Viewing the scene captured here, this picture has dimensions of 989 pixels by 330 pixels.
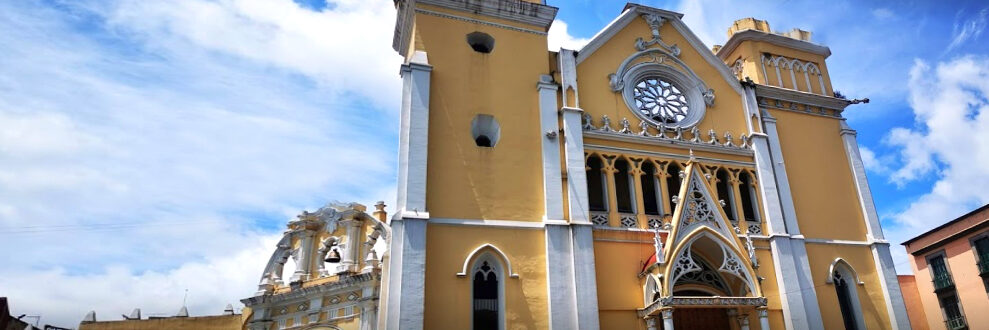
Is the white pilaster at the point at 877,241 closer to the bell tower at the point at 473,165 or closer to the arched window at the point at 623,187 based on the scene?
the arched window at the point at 623,187

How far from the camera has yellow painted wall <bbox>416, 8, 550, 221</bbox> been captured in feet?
55.2

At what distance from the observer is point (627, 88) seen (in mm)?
20234

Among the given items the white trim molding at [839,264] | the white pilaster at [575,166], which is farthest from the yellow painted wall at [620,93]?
the white trim molding at [839,264]

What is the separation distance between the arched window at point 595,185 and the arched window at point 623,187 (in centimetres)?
45

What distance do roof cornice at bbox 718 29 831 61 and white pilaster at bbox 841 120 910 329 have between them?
3.01 metres

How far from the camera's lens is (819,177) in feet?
68.6

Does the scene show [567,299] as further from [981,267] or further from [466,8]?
[981,267]

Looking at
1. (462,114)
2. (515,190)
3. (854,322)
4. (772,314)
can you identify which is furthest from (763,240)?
(462,114)

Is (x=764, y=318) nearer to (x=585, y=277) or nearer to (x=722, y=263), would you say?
(x=722, y=263)

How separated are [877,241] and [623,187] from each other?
808cm

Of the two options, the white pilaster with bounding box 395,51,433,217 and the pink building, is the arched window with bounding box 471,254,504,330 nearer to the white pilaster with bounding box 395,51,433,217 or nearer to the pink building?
the white pilaster with bounding box 395,51,433,217

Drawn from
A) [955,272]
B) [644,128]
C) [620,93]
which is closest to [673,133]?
[644,128]

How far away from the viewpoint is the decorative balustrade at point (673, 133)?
1914 cm

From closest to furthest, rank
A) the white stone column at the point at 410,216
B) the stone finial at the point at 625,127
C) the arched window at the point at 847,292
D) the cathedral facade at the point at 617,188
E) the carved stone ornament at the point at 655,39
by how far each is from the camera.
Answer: the white stone column at the point at 410,216, the cathedral facade at the point at 617,188, the arched window at the point at 847,292, the stone finial at the point at 625,127, the carved stone ornament at the point at 655,39
